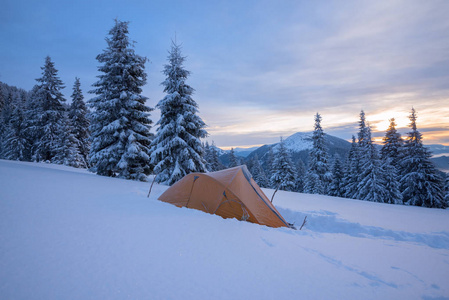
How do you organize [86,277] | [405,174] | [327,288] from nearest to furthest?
1. [86,277]
2. [327,288]
3. [405,174]

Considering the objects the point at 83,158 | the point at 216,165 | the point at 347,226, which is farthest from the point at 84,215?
the point at 216,165

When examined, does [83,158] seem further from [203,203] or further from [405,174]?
[405,174]

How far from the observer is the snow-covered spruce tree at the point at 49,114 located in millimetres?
22688

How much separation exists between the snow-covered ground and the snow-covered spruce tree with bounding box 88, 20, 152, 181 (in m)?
8.52

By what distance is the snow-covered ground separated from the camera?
8.03 feet

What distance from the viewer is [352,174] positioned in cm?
2631

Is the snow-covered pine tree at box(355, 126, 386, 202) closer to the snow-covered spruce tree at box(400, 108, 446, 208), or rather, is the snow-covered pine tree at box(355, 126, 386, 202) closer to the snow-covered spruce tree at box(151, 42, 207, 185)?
the snow-covered spruce tree at box(400, 108, 446, 208)

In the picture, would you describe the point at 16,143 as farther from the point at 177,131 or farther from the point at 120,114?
the point at 177,131

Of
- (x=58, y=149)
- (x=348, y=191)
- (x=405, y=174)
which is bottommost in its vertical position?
(x=348, y=191)

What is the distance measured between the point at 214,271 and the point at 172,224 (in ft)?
6.21

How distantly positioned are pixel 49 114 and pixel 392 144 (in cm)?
4195

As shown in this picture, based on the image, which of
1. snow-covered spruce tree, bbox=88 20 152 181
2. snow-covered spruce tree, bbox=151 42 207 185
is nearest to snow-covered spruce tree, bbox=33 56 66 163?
snow-covered spruce tree, bbox=88 20 152 181

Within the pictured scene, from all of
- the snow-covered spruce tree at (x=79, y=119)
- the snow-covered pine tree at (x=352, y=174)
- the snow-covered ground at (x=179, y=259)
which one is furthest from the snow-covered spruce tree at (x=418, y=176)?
the snow-covered spruce tree at (x=79, y=119)

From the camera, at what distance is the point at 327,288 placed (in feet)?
9.14
